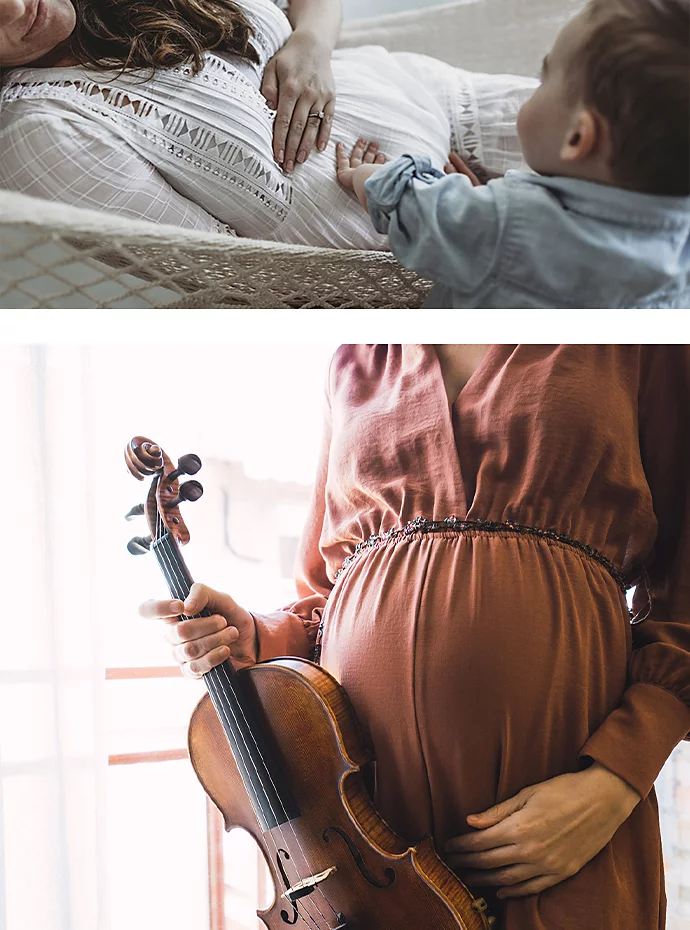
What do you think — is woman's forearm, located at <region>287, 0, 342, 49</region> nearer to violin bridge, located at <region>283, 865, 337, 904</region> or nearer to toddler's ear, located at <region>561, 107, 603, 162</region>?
toddler's ear, located at <region>561, 107, 603, 162</region>

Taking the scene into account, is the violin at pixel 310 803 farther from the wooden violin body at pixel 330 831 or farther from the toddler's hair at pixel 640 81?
the toddler's hair at pixel 640 81

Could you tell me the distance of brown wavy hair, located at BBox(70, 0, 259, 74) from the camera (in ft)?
1.78

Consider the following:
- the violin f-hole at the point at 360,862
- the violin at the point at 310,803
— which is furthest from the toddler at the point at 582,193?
the violin f-hole at the point at 360,862

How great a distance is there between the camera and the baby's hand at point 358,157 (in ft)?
1.88

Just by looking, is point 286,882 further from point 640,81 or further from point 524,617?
point 640,81

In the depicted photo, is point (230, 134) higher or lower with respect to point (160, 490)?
higher

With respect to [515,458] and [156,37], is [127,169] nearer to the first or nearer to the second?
[156,37]

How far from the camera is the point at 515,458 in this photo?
656 mm

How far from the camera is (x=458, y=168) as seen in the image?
22.3 inches

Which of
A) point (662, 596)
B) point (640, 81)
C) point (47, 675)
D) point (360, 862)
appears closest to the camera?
point (640, 81)

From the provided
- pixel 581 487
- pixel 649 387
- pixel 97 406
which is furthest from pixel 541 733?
pixel 97 406

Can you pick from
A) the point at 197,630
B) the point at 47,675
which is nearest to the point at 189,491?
the point at 197,630

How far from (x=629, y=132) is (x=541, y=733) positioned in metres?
0.47

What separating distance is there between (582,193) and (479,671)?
39 centimetres
